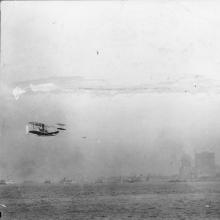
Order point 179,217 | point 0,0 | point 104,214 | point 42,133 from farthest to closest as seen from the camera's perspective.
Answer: point 104,214
point 179,217
point 42,133
point 0,0

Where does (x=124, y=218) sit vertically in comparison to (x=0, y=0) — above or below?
below

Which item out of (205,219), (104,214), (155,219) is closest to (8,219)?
(104,214)

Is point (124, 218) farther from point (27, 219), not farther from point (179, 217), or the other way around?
point (27, 219)

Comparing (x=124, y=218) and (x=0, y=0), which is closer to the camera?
(x=0, y=0)

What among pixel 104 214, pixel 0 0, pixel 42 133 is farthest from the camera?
pixel 104 214

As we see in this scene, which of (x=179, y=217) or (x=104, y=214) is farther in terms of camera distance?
(x=104, y=214)

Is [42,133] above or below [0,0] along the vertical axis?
below

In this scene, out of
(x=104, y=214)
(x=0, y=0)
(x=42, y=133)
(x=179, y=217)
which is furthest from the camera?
(x=104, y=214)

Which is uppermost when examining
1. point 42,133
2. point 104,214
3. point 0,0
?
point 0,0

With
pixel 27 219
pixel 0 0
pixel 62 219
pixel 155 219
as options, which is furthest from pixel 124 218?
pixel 0 0
